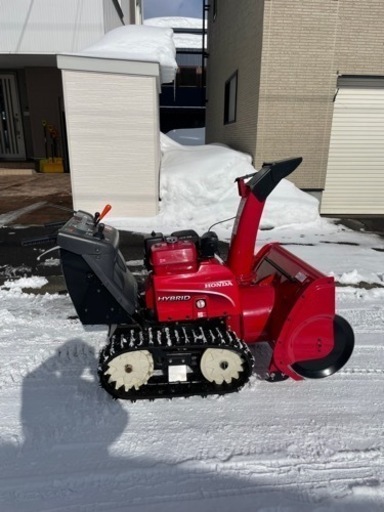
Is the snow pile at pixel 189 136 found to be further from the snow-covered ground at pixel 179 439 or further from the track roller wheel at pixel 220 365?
the track roller wheel at pixel 220 365

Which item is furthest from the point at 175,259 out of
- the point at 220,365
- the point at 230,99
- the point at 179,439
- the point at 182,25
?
the point at 182,25

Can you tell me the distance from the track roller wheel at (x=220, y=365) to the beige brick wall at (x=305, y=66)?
692cm

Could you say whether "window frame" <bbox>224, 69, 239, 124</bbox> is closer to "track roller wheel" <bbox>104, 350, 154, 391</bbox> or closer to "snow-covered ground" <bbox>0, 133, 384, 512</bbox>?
"snow-covered ground" <bbox>0, 133, 384, 512</bbox>

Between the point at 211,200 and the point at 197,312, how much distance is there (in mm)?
5711

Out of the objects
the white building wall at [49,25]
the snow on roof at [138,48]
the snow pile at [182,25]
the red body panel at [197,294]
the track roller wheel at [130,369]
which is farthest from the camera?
the snow pile at [182,25]

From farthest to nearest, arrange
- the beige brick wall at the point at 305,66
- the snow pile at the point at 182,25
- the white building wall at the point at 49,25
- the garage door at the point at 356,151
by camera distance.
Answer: the snow pile at the point at 182,25 → the white building wall at the point at 49,25 → the garage door at the point at 356,151 → the beige brick wall at the point at 305,66

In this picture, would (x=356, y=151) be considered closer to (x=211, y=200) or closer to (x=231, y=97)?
(x=211, y=200)

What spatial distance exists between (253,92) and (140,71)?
298cm

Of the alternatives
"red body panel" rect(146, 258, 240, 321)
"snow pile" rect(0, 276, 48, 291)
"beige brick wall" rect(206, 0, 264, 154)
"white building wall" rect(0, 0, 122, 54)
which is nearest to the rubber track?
"red body panel" rect(146, 258, 240, 321)

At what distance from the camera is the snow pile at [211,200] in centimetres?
782

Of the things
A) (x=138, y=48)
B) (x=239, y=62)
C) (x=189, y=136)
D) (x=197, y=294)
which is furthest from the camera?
(x=189, y=136)

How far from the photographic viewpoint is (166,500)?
6.77 ft

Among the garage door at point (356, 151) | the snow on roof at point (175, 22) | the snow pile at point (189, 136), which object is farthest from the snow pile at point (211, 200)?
the snow on roof at point (175, 22)

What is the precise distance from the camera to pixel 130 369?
2713 millimetres
